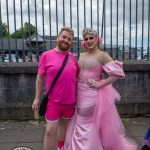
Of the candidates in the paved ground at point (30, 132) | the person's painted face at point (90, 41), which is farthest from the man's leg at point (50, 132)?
the person's painted face at point (90, 41)

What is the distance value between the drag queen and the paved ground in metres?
0.86

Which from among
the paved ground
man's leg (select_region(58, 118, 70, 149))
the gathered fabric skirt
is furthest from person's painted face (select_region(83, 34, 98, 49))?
the paved ground

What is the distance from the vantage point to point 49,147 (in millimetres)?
3348

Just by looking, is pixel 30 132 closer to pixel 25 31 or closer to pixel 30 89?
pixel 30 89

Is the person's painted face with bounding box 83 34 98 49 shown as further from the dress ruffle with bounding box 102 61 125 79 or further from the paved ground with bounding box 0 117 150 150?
the paved ground with bounding box 0 117 150 150

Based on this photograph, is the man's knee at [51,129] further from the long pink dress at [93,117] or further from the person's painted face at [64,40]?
the person's painted face at [64,40]

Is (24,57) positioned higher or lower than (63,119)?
higher

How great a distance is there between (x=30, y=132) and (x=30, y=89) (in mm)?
1003

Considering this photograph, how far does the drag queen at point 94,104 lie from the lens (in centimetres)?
328

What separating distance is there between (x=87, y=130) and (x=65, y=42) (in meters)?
1.17

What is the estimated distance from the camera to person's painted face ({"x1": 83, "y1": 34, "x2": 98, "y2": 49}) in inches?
129

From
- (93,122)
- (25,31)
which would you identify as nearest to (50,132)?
(93,122)

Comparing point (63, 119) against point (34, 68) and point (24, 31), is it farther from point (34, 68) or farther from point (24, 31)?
point (24, 31)

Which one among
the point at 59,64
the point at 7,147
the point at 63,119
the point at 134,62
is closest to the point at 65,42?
the point at 59,64
